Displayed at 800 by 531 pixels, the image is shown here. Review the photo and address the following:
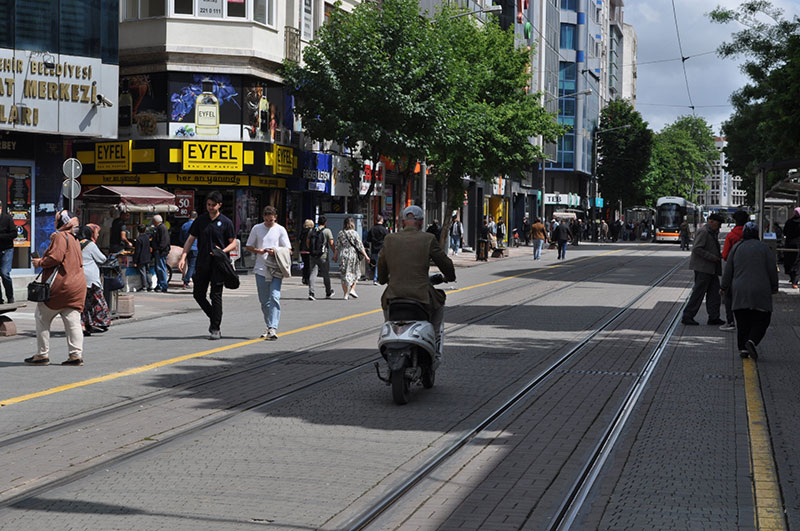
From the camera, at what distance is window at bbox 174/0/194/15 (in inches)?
1241

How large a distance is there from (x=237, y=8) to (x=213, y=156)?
4238mm

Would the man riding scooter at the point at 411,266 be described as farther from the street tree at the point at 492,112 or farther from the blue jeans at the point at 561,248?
the blue jeans at the point at 561,248

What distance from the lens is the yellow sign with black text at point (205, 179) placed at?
31.9m

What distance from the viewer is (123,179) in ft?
107

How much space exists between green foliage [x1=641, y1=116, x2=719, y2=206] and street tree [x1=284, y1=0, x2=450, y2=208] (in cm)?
6834

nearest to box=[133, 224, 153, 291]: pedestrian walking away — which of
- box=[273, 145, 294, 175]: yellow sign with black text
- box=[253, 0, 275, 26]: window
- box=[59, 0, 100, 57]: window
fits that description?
box=[59, 0, 100, 57]: window

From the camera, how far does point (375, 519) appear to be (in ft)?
18.9

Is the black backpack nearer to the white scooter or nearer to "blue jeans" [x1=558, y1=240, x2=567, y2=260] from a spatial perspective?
the white scooter

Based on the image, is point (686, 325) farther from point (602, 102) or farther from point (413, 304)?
point (602, 102)

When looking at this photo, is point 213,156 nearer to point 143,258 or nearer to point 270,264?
point 143,258

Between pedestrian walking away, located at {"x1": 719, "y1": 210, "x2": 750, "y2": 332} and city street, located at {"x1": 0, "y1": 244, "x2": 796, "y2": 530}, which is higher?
pedestrian walking away, located at {"x1": 719, "y1": 210, "x2": 750, "y2": 332}

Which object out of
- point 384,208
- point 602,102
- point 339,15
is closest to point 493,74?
point 384,208

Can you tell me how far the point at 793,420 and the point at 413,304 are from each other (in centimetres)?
318

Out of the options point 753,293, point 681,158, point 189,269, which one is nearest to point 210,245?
point 753,293
